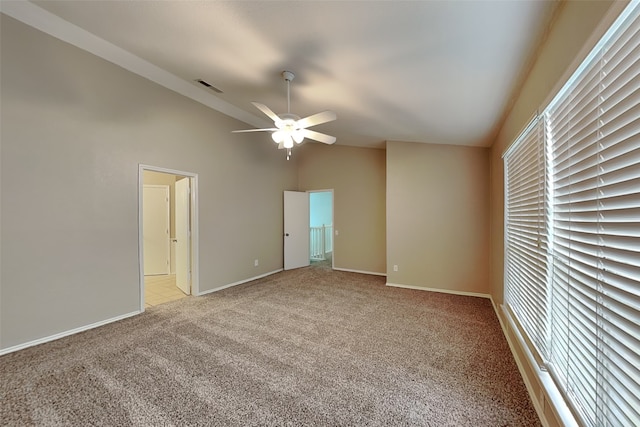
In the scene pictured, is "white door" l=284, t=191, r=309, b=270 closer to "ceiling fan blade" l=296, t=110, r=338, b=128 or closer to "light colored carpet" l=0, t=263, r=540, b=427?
"light colored carpet" l=0, t=263, r=540, b=427

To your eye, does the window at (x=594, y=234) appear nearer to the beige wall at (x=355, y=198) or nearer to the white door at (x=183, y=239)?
the beige wall at (x=355, y=198)

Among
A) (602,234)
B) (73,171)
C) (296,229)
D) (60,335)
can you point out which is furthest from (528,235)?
(296,229)

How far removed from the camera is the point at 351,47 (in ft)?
6.91

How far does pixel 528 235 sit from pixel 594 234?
45.3 inches

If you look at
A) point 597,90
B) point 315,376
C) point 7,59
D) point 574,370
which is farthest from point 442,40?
point 7,59

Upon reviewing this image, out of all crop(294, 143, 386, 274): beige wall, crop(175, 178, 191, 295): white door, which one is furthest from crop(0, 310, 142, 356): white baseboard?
crop(294, 143, 386, 274): beige wall

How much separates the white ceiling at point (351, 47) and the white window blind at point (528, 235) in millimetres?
624

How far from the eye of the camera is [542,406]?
170 centimetres

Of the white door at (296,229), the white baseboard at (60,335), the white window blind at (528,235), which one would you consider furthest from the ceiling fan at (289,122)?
the white door at (296,229)

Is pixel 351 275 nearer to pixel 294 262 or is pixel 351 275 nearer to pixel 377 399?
pixel 294 262

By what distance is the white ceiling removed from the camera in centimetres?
169

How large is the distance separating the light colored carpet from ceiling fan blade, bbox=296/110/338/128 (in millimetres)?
2329

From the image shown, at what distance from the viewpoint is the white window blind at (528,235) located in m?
1.76

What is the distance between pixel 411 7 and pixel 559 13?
81 centimetres
